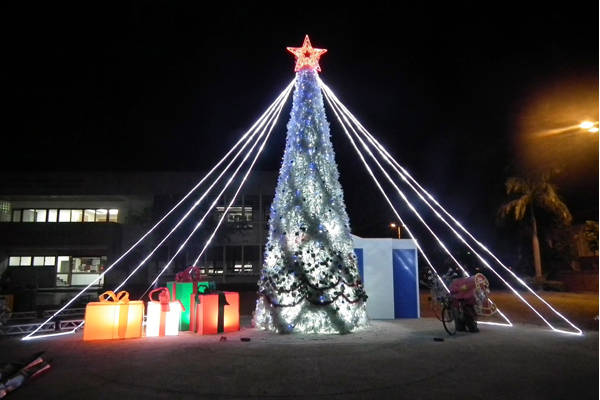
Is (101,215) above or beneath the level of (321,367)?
above

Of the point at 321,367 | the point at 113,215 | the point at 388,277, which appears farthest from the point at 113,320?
the point at 113,215

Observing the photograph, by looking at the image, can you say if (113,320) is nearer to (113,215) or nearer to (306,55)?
(306,55)

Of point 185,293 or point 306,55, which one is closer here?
point 185,293

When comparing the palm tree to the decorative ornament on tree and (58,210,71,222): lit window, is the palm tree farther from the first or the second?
(58,210,71,222): lit window

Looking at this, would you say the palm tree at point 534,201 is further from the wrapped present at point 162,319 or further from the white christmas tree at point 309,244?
the wrapped present at point 162,319

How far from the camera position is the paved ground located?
17.4 feet

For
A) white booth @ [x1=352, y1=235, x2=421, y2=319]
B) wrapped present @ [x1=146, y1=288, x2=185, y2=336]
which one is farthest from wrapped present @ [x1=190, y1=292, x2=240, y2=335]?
white booth @ [x1=352, y1=235, x2=421, y2=319]

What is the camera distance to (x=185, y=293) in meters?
10.9

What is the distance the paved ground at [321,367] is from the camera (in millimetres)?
5316

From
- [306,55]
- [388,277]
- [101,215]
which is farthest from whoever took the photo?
[101,215]

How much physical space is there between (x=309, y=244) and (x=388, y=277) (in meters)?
4.17

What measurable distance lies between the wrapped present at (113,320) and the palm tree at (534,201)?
24.3m

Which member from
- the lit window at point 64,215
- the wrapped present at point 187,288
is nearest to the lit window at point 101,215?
the lit window at point 64,215

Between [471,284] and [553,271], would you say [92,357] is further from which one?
[553,271]
